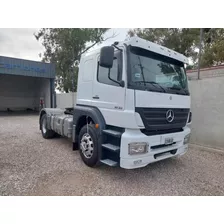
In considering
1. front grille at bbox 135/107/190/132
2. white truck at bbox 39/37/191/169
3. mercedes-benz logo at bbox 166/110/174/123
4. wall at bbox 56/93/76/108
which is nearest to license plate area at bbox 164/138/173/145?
white truck at bbox 39/37/191/169

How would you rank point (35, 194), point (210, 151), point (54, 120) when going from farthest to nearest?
point (54, 120) → point (210, 151) → point (35, 194)

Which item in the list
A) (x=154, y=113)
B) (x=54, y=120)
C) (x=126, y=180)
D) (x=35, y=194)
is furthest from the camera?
(x=54, y=120)

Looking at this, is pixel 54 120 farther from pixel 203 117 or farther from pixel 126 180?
pixel 203 117

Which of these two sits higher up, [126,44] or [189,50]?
[189,50]

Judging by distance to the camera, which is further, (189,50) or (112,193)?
(189,50)

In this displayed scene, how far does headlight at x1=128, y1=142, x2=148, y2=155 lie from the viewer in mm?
2817

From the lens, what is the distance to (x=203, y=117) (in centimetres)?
534

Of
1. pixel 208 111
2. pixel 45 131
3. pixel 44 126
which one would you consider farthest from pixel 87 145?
pixel 208 111

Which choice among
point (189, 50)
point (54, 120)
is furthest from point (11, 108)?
point (189, 50)

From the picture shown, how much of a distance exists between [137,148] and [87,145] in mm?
1170

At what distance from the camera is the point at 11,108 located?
19.4m

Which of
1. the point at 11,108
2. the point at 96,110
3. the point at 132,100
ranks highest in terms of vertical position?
the point at 132,100

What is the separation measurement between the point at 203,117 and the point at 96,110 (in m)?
3.49

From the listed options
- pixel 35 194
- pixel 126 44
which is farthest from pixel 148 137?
pixel 35 194
